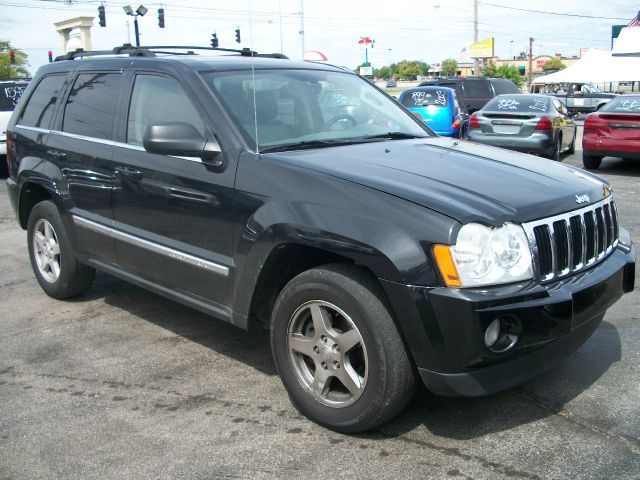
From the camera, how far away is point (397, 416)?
3.63 m

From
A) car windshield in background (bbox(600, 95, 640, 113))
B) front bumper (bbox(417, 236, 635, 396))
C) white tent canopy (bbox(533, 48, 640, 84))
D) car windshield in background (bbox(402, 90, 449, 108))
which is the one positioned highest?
white tent canopy (bbox(533, 48, 640, 84))

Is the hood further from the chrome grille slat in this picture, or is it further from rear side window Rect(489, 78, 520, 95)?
rear side window Rect(489, 78, 520, 95)

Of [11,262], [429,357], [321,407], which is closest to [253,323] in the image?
[321,407]

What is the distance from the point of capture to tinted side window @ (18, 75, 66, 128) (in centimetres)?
546

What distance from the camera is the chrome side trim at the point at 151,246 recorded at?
393 centimetres

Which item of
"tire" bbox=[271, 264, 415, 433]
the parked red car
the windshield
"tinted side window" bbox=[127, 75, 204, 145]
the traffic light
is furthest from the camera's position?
the traffic light

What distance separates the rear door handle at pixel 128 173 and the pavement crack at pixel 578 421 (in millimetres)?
2536

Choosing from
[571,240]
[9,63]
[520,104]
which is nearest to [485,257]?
[571,240]

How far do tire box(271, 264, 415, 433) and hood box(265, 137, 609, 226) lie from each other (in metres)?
0.48

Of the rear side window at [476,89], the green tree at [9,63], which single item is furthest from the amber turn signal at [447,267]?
the green tree at [9,63]

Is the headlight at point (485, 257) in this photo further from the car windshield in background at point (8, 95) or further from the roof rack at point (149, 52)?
the car windshield in background at point (8, 95)

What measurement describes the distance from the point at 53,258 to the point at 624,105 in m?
10.6

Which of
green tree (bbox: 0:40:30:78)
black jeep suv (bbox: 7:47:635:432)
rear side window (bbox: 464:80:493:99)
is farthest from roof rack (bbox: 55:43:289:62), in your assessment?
green tree (bbox: 0:40:30:78)

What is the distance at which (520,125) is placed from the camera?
13.4 m
